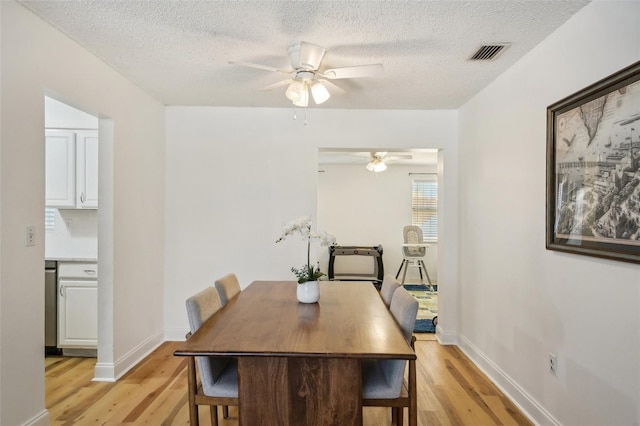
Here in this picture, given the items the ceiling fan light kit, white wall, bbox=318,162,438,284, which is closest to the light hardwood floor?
the ceiling fan light kit

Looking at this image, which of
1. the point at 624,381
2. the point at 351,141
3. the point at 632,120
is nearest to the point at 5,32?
the point at 351,141

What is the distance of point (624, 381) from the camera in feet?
5.27

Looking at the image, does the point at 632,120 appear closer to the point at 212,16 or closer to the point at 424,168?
the point at 212,16

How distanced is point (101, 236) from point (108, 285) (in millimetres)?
377

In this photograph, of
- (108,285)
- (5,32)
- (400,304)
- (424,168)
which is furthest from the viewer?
(424,168)

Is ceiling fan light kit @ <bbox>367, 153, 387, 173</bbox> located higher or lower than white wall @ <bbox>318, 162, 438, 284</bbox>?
higher

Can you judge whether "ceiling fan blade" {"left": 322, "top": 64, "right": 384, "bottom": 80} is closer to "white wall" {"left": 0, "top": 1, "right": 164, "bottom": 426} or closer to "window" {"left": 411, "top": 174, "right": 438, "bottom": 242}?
"white wall" {"left": 0, "top": 1, "right": 164, "bottom": 426}

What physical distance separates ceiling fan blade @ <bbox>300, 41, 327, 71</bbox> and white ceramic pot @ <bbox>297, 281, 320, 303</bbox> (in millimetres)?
1371

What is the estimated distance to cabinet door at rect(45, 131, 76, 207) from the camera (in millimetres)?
3203

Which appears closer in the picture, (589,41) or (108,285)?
(589,41)

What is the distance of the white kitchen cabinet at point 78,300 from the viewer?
313cm

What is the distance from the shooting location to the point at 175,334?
12.1ft

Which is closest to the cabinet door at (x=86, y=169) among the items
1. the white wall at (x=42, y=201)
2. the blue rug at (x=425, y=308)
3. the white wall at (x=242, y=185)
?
the white wall at (x=42, y=201)

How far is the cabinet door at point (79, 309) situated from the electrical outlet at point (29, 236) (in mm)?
1246
